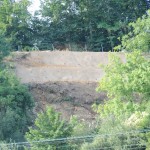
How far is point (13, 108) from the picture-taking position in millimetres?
34969

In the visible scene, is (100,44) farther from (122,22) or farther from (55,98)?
(55,98)

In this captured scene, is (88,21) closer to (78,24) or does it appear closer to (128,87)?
(78,24)

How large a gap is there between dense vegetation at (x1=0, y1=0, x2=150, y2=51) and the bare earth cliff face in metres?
4.52

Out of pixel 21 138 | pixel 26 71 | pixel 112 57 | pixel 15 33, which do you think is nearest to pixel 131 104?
pixel 112 57

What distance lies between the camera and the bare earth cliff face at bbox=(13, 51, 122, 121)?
140ft

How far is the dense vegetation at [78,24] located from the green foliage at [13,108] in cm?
1621

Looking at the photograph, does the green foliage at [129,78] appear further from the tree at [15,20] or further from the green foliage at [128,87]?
the tree at [15,20]

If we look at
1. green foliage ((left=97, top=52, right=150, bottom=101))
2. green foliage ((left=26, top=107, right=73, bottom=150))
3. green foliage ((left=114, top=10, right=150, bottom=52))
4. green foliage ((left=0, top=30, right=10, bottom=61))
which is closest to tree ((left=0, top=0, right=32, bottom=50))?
green foliage ((left=0, top=30, right=10, bottom=61))

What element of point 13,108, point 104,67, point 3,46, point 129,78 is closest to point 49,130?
point 13,108

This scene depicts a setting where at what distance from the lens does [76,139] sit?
92.6 ft

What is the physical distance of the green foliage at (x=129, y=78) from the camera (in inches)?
1414

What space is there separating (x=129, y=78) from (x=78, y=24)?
19380 millimetres

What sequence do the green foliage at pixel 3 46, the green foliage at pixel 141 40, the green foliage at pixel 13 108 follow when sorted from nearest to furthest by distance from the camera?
1. the green foliage at pixel 13 108
2. the green foliage at pixel 141 40
3. the green foliage at pixel 3 46

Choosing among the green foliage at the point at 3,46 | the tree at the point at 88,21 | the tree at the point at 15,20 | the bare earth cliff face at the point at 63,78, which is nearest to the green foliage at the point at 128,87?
the bare earth cliff face at the point at 63,78
